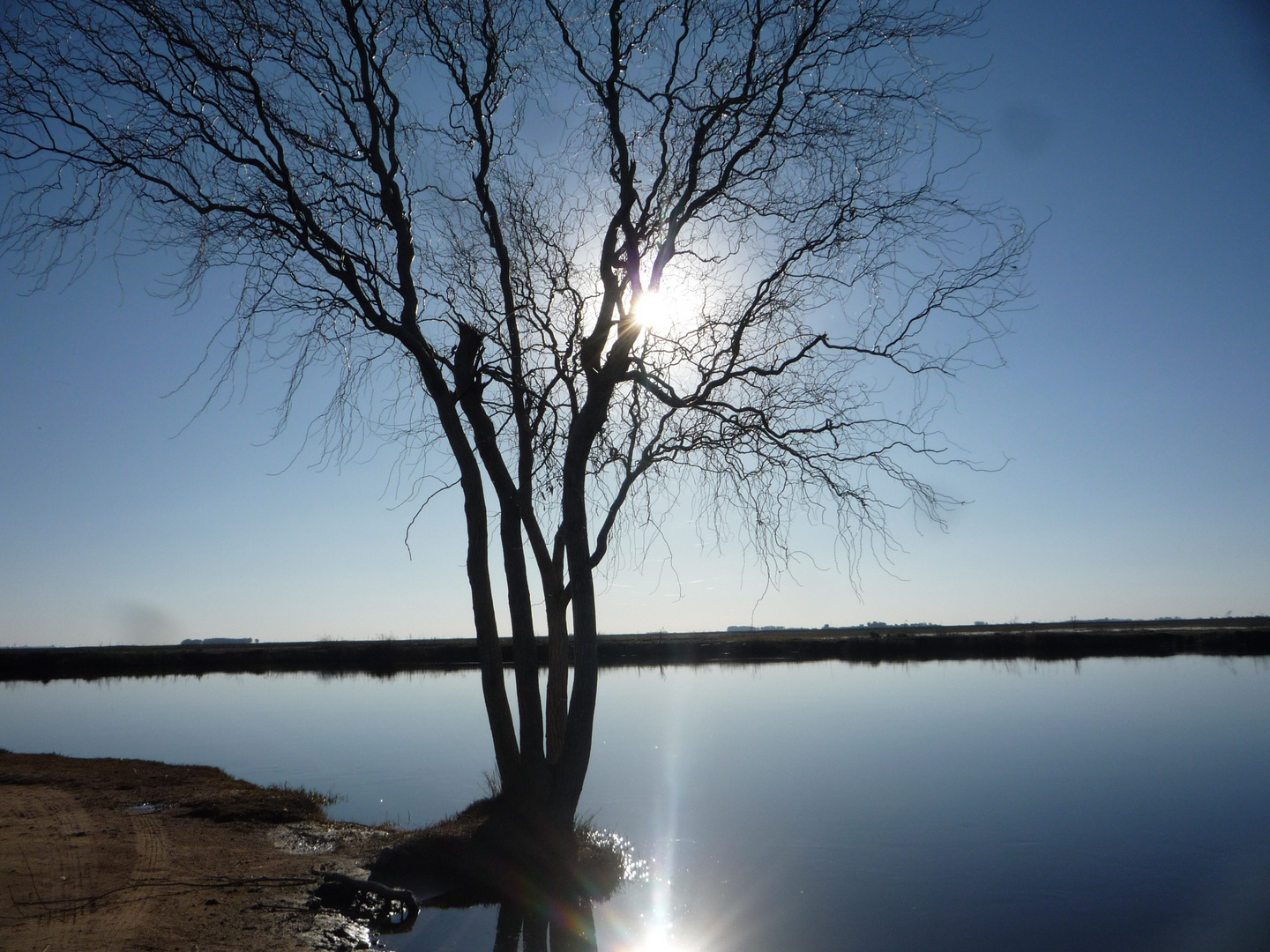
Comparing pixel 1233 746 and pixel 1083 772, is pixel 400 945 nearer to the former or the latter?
pixel 1083 772

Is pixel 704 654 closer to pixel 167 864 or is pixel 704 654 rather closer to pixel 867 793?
pixel 867 793

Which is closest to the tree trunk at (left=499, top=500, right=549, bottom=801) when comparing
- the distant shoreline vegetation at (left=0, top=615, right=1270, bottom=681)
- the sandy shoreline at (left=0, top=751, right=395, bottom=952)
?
the sandy shoreline at (left=0, top=751, right=395, bottom=952)

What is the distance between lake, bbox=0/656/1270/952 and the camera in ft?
26.8

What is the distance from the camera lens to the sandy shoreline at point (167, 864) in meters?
6.65

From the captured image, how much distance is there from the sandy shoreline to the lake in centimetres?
113

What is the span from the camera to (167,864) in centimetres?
868

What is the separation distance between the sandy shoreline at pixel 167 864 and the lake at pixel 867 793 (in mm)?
1125

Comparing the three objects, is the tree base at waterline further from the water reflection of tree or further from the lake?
the lake

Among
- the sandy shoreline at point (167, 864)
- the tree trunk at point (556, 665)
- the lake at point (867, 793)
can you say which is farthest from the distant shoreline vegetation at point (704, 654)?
the tree trunk at point (556, 665)

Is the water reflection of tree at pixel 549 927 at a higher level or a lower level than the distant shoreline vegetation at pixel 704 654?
lower

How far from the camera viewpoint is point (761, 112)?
9.48 meters

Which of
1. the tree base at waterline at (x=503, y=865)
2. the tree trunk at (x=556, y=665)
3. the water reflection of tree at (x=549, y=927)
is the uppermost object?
the tree trunk at (x=556, y=665)

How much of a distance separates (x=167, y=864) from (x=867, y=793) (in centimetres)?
937

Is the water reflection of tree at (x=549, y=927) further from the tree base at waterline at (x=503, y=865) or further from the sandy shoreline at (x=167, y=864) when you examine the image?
the sandy shoreline at (x=167, y=864)
